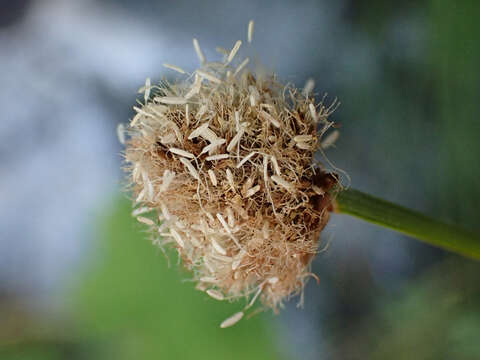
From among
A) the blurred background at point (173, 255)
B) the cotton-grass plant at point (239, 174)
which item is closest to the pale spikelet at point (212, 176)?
the cotton-grass plant at point (239, 174)

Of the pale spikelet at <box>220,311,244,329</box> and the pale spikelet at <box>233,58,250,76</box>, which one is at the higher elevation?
the pale spikelet at <box>233,58,250,76</box>

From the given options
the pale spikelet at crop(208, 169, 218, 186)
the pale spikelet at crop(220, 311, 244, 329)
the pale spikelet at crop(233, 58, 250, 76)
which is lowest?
the pale spikelet at crop(220, 311, 244, 329)

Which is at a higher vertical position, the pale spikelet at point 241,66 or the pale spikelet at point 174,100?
the pale spikelet at point 241,66

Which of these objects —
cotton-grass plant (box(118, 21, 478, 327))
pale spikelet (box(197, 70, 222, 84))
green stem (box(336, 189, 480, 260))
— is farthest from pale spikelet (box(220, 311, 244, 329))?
pale spikelet (box(197, 70, 222, 84))

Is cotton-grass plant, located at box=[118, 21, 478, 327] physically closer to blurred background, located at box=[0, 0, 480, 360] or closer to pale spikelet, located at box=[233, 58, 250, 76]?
pale spikelet, located at box=[233, 58, 250, 76]

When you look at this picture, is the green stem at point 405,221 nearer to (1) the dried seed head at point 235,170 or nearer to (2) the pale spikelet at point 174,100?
(1) the dried seed head at point 235,170

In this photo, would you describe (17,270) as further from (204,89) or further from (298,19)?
(204,89)

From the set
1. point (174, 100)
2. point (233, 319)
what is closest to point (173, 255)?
point (233, 319)

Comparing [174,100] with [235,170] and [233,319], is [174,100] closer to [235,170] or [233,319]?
[235,170]
